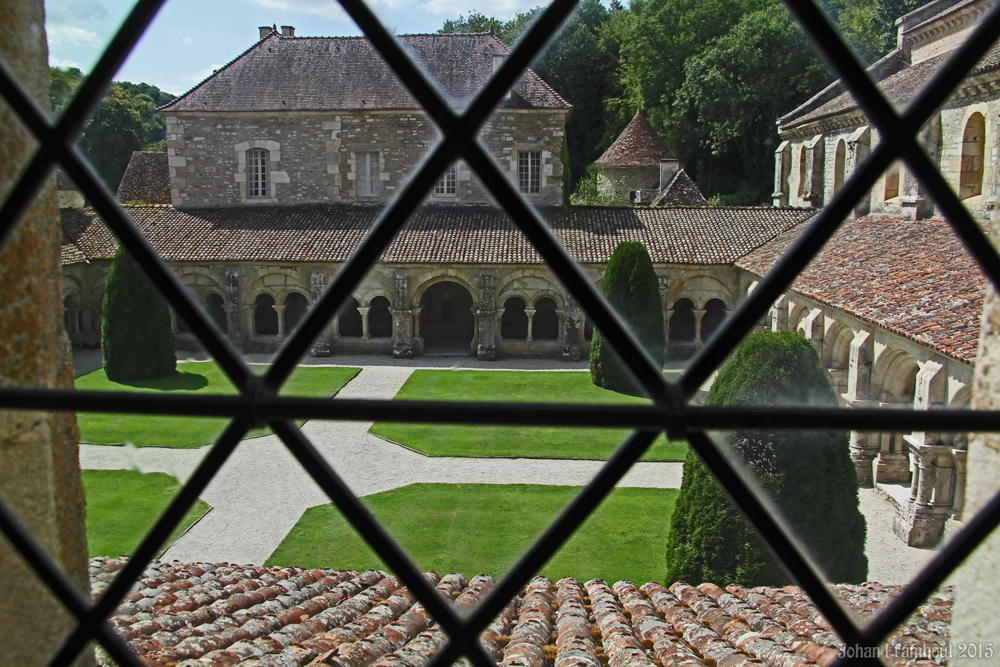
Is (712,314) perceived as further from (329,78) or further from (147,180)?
(147,180)

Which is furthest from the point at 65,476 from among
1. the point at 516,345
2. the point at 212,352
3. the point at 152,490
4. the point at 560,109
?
the point at 560,109

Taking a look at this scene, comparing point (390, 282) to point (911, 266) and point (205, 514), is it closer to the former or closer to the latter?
point (205, 514)

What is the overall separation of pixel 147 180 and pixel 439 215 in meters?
11.4

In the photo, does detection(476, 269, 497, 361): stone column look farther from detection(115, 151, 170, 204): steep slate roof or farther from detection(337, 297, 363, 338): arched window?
detection(115, 151, 170, 204): steep slate roof

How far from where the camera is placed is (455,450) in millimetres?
12664

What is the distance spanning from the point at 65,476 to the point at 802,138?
73.6 ft

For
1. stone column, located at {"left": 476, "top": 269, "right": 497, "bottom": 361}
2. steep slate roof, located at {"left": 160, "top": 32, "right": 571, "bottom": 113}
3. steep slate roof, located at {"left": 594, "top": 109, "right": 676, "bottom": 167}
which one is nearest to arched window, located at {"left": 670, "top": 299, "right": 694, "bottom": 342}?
stone column, located at {"left": 476, "top": 269, "right": 497, "bottom": 361}

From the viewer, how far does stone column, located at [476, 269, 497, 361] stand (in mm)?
19625

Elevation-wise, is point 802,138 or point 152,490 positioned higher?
point 802,138

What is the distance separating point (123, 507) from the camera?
9727 millimetres

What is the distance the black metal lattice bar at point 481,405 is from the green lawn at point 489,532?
685 centimetres

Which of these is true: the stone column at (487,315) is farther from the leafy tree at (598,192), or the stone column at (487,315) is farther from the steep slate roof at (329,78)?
the leafy tree at (598,192)

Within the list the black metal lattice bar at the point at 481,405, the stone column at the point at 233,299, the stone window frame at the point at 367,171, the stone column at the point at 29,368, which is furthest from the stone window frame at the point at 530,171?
→ the black metal lattice bar at the point at 481,405

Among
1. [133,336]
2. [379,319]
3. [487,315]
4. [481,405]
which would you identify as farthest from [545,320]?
[481,405]
